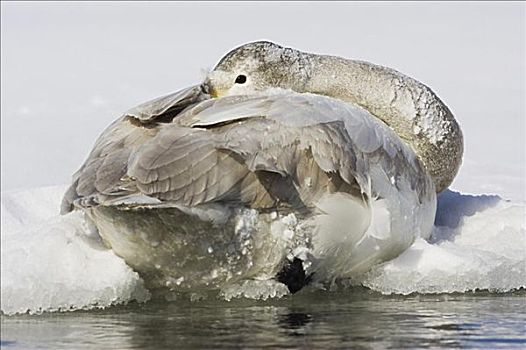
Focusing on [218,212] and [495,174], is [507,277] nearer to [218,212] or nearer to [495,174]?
[218,212]

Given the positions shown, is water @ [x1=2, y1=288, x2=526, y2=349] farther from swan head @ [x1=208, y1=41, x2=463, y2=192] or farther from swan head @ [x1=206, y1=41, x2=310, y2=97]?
swan head @ [x1=206, y1=41, x2=310, y2=97]

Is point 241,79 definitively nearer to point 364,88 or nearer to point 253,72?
point 253,72

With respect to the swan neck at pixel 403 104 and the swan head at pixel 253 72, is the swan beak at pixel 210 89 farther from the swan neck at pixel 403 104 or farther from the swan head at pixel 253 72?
the swan neck at pixel 403 104

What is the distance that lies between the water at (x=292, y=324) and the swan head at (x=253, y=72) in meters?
1.95

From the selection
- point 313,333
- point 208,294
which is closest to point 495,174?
point 208,294

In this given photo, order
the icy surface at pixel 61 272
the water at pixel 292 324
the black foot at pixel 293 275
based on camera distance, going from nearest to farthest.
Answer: the water at pixel 292 324 < the icy surface at pixel 61 272 < the black foot at pixel 293 275

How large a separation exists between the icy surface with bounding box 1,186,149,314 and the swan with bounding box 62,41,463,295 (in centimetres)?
9

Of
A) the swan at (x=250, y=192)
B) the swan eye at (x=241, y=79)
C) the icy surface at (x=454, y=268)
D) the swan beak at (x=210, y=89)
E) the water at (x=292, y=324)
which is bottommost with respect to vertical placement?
the water at (x=292, y=324)

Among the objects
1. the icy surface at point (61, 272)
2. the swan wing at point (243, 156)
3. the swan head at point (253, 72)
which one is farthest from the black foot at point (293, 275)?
the swan head at point (253, 72)

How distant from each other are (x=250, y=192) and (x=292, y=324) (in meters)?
0.78

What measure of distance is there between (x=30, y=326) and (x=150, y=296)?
3.05 ft

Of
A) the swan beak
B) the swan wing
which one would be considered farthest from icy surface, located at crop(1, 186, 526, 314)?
the swan beak

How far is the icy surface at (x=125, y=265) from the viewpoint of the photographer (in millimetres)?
6043

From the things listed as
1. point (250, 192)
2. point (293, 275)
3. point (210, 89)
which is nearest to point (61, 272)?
point (250, 192)
